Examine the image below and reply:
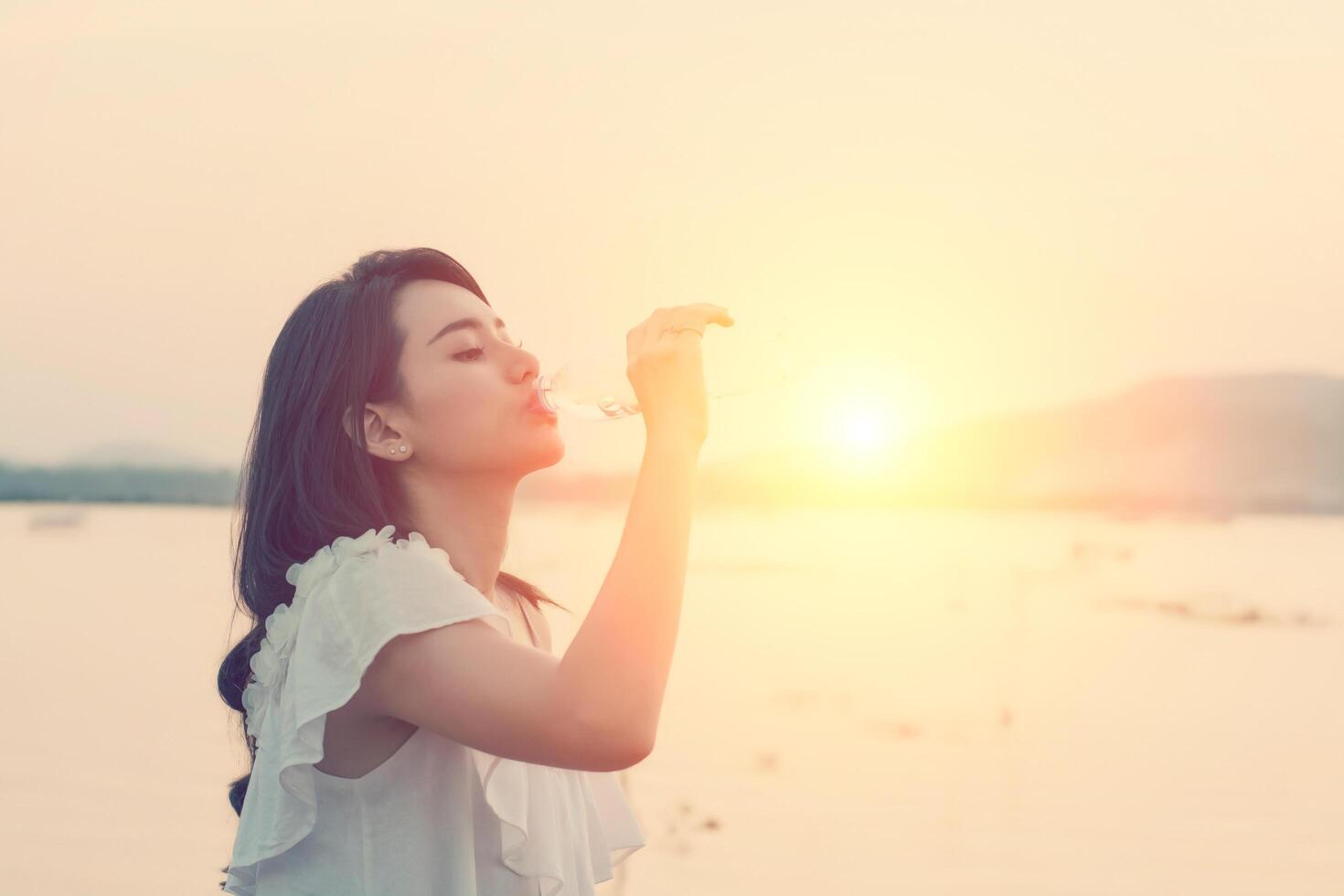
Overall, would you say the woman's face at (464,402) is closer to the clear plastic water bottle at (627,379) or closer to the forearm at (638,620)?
the clear plastic water bottle at (627,379)

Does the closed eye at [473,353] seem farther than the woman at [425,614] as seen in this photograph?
Yes

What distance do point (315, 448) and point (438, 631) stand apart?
351 millimetres

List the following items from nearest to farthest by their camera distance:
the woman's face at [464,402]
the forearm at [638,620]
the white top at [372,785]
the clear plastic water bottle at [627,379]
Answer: the forearm at [638,620] → the white top at [372,785] → the woman's face at [464,402] → the clear plastic water bottle at [627,379]

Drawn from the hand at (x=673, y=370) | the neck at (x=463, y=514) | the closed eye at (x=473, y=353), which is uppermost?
the closed eye at (x=473, y=353)

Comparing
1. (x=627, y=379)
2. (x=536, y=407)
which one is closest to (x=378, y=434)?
(x=536, y=407)

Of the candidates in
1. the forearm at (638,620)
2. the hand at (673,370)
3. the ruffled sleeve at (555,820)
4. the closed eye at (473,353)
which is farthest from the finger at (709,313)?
the ruffled sleeve at (555,820)

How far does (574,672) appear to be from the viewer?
94cm

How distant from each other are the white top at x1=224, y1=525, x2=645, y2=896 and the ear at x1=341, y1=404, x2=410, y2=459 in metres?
0.11

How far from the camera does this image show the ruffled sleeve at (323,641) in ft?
3.34

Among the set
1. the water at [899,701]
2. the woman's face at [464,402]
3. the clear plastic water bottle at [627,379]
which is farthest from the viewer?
the water at [899,701]

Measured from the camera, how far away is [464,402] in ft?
4.02

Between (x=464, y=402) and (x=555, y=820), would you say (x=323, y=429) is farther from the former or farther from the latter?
(x=555, y=820)

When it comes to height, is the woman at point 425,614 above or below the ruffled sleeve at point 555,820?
above

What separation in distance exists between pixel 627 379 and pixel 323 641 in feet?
1.48
